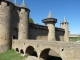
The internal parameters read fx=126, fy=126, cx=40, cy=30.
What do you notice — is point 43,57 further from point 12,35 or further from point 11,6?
point 11,6

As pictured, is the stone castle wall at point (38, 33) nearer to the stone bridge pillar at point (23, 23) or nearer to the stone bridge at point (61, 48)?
the stone bridge pillar at point (23, 23)

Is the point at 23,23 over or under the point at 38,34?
over

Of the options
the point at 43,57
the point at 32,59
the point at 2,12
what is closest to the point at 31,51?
the point at 43,57

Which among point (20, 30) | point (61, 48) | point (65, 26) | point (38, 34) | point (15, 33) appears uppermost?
point (65, 26)

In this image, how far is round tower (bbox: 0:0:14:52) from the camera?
1969 centimetres

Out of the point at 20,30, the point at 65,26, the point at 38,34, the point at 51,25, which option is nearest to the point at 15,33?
the point at 20,30

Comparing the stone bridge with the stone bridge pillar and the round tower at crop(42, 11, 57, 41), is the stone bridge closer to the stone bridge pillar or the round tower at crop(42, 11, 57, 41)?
the stone bridge pillar

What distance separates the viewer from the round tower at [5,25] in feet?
64.6

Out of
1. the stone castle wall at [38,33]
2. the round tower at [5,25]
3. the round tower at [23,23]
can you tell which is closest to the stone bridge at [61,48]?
the round tower at [5,25]

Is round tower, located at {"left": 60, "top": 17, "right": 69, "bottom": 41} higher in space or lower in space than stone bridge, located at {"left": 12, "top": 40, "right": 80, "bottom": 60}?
higher

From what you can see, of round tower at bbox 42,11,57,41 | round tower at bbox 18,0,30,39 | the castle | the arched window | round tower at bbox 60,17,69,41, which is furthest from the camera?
round tower at bbox 60,17,69,41

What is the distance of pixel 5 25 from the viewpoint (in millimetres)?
19984

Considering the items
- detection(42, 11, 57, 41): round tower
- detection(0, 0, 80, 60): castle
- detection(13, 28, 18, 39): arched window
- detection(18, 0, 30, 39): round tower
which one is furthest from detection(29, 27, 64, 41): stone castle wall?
detection(13, 28, 18, 39): arched window

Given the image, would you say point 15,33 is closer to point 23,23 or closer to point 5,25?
point 23,23
